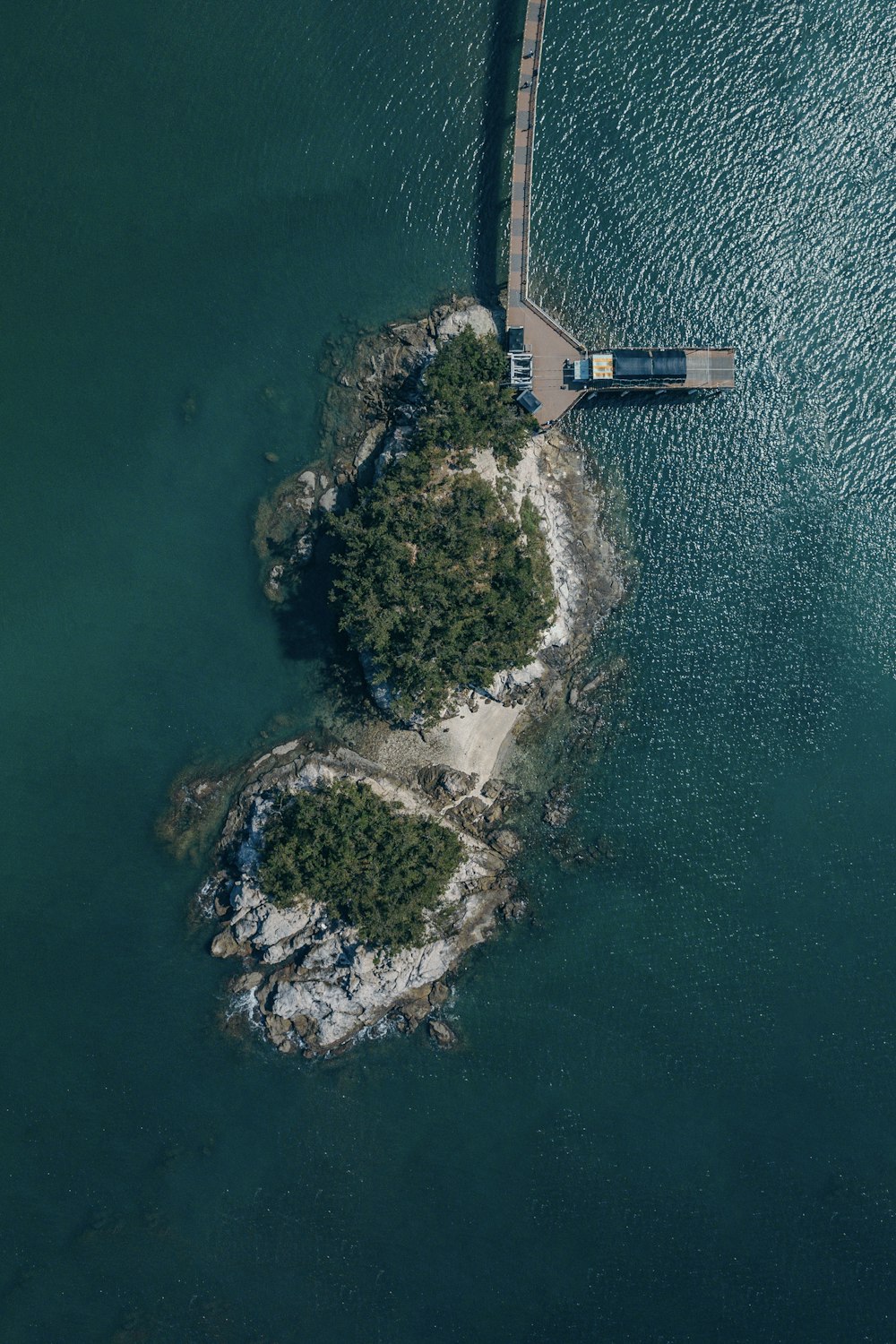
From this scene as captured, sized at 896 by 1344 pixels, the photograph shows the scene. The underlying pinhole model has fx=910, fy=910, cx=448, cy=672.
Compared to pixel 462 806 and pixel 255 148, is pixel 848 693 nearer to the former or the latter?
pixel 462 806

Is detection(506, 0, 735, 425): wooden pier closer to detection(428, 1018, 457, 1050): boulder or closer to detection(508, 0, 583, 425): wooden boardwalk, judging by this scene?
detection(508, 0, 583, 425): wooden boardwalk

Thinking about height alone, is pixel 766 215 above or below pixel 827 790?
above

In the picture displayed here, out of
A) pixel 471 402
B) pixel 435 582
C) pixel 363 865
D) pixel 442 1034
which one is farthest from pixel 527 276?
pixel 442 1034

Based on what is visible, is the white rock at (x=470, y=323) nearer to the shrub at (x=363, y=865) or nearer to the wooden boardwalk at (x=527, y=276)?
the wooden boardwalk at (x=527, y=276)

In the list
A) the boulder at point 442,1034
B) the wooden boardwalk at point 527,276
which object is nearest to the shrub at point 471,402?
the wooden boardwalk at point 527,276

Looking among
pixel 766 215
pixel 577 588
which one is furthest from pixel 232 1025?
pixel 766 215

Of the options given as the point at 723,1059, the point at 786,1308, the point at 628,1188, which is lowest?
the point at 786,1308

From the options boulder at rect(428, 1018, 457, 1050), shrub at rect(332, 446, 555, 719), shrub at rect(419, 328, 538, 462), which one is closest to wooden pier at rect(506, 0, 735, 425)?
shrub at rect(419, 328, 538, 462)
